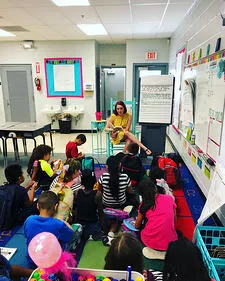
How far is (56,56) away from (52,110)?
1551mm

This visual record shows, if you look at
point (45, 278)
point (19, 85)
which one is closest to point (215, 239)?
point (45, 278)

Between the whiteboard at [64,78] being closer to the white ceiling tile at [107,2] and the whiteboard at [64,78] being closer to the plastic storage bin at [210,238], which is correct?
the white ceiling tile at [107,2]

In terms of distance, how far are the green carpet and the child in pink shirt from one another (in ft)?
1.32

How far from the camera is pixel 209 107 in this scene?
96.0 inches

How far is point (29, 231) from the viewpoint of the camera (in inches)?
60.6

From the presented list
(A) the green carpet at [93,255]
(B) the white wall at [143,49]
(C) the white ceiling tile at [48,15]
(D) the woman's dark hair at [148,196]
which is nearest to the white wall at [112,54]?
(B) the white wall at [143,49]

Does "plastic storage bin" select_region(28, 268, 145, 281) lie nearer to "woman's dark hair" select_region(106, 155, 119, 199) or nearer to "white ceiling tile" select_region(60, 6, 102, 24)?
"woman's dark hair" select_region(106, 155, 119, 199)

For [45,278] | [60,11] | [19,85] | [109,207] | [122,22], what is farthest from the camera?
[19,85]

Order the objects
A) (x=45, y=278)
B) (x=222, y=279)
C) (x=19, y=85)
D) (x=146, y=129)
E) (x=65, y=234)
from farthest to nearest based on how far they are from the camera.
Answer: (x=19, y=85), (x=146, y=129), (x=65, y=234), (x=222, y=279), (x=45, y=278)

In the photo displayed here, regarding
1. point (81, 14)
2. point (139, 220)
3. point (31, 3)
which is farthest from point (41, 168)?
point (81, 14)

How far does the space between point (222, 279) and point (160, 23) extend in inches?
183

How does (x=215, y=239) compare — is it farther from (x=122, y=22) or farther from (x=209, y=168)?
(x=122, y=22)

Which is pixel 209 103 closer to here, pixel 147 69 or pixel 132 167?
pixel 132 167

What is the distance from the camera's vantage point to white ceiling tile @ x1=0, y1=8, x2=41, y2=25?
376 cm
